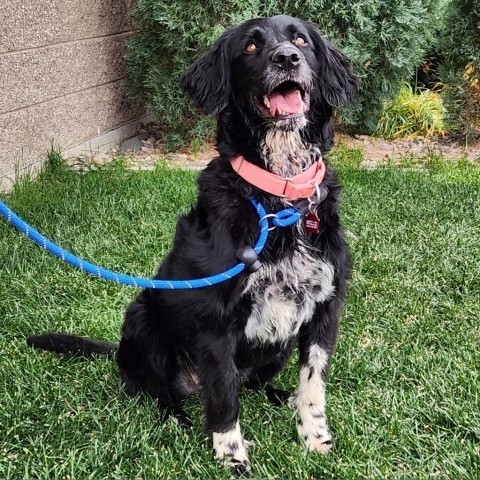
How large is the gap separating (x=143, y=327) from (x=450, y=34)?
18.1 ft

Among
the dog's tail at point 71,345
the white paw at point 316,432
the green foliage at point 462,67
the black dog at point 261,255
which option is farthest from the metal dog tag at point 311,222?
the green foliage at point 462,67

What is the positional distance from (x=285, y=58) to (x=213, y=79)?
0.39 metres

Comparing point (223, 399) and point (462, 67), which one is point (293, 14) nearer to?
point (462, 67)

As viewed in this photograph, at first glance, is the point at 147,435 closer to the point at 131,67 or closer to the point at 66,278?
the point at 66,278

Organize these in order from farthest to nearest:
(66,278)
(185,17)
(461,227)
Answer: (185,17) < (461,227) < (66,278)

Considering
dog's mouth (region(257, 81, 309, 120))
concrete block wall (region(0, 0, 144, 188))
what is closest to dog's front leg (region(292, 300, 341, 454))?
dog's mouth (region(257, 81, 309, 120))

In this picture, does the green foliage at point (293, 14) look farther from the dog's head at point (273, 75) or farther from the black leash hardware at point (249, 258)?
the black leash hardware at point (249, 258)

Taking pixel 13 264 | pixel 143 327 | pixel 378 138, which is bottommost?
pixel 378 138

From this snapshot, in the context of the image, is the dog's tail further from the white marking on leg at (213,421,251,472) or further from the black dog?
the white marking on leg at (213,421,251,472)

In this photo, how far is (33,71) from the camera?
18.5 feet

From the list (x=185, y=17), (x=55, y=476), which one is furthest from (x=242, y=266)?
(x=185, y=17)

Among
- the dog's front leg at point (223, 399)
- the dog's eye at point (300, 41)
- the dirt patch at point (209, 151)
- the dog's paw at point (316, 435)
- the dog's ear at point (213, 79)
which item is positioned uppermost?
the dog's eye at point (300, 41)

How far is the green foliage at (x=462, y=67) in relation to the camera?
22.4ft

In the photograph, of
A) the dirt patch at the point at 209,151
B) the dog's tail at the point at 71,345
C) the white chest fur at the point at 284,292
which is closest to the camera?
the white chest fur at the point at 284,292
